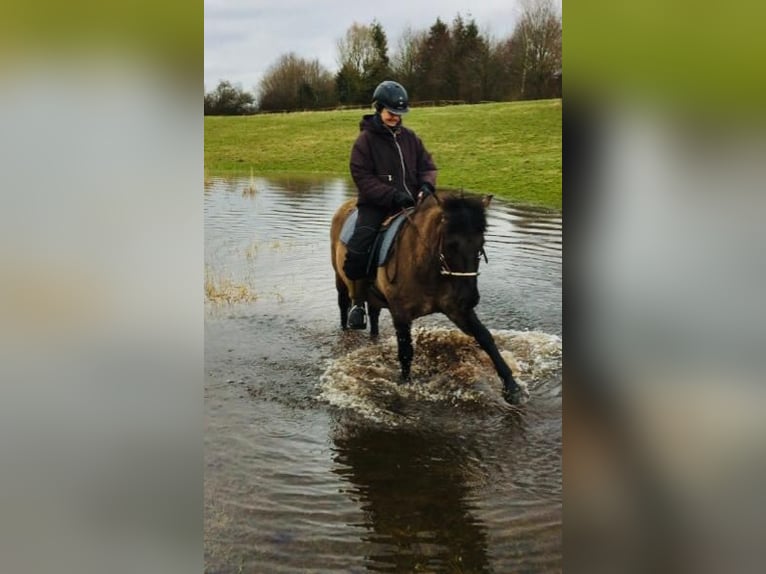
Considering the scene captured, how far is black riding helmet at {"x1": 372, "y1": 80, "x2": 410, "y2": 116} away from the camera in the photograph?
338cm

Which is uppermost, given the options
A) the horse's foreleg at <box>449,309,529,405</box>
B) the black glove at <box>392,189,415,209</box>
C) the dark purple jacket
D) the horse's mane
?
the dark purple jacket

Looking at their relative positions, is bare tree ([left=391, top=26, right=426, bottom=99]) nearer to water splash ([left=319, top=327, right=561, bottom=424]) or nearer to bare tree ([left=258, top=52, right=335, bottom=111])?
bare tree ([left=258, top=52, right=335, bottom=111])

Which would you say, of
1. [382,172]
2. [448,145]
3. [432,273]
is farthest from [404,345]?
[448,145]

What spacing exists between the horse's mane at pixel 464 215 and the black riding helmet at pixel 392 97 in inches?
20.8

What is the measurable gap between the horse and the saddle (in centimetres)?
2

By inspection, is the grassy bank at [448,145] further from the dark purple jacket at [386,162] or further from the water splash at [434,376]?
the water splash at [434,376]

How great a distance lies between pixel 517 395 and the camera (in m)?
3.42

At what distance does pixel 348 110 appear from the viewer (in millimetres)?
3508

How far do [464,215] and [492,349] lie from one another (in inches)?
28.0

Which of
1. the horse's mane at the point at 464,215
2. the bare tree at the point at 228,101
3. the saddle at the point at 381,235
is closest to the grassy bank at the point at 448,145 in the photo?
the bare tree at the point at 228,101

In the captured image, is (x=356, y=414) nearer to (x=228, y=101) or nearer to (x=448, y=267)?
(x=448, y=267)
